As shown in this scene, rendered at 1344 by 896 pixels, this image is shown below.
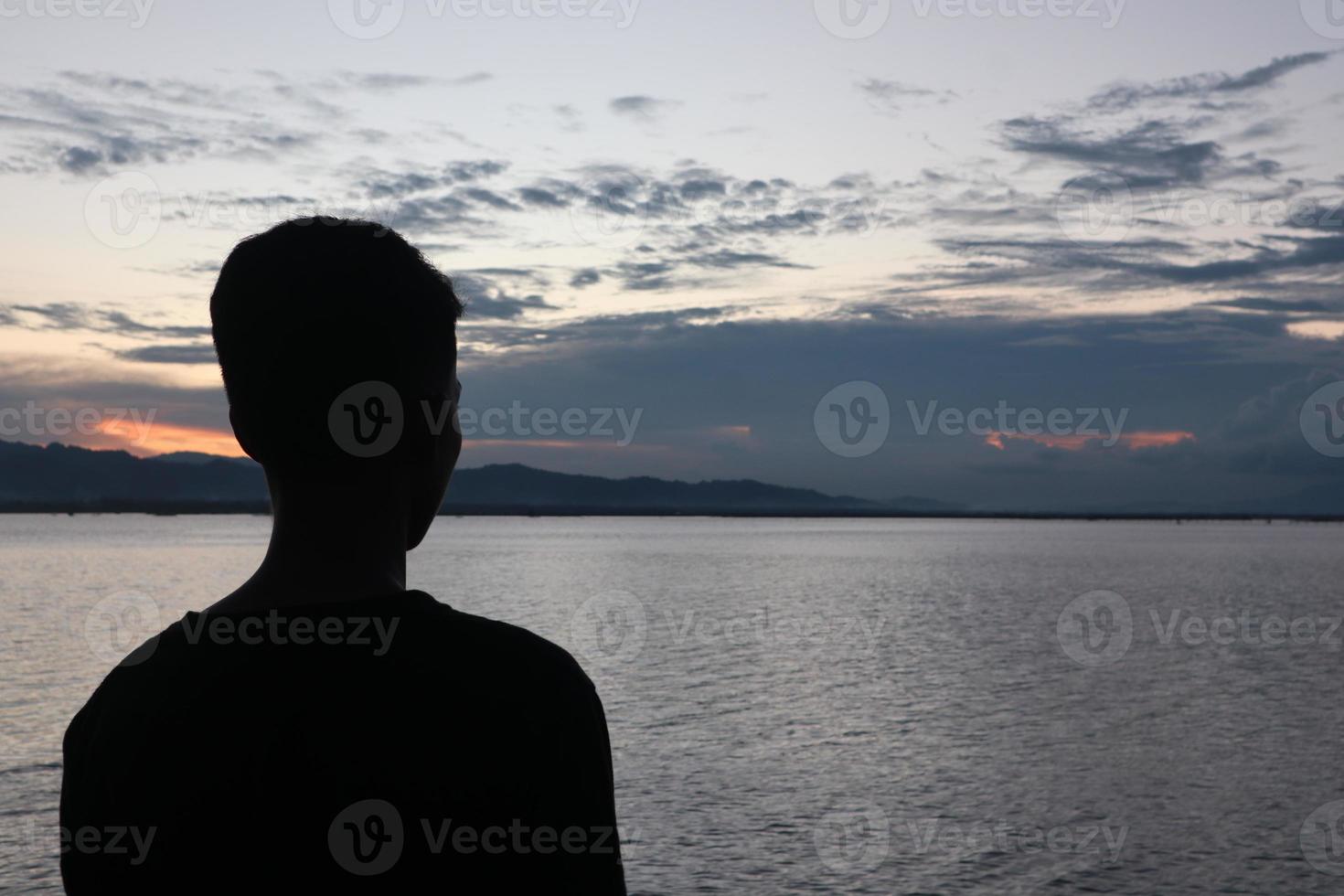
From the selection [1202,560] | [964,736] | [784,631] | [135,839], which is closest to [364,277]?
[135,839]

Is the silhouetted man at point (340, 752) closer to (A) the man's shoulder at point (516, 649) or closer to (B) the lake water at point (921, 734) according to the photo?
(A) the man's shoulder at point (516, 649)

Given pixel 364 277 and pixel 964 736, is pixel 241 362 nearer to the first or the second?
pixel 364 277

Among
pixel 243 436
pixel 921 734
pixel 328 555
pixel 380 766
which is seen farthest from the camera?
pixel 921 734

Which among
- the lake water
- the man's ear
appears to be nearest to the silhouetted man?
the man's ear

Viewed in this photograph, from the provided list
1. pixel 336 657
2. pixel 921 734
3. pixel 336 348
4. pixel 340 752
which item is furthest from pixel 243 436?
pixel 921 734

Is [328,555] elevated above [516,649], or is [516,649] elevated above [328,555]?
[328,555]

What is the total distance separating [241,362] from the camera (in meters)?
2.31

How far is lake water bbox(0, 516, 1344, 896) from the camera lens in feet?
101

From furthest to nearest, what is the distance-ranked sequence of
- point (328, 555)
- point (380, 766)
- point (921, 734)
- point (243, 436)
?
1. point (921, 734)
2. point (243, 436)
3. point (328, 555)
4. point (380, 766)

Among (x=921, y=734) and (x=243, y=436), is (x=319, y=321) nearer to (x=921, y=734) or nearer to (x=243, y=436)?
(x=243, y=436)

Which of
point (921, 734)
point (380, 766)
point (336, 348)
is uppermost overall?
point (336, 348)

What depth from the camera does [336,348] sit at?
227 centimetres

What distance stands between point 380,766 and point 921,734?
48630 mm

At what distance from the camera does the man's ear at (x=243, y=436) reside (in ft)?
7.76
